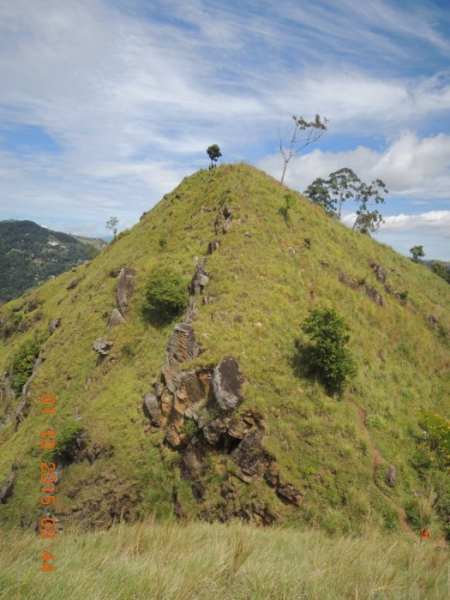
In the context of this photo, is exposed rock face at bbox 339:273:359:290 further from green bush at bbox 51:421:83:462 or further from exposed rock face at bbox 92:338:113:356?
green bush at bbox 51:421:83:462

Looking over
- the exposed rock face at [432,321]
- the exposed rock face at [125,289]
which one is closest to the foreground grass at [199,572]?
the exposed rock face at [125,289]

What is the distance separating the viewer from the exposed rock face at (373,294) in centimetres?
2764

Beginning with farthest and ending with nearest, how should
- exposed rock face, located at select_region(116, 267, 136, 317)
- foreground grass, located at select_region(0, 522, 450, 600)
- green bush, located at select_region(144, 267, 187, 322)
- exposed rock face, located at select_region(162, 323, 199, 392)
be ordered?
exposed rock face, located at select_region(116, 267, 136, 317), green bush, located at select_region(144, 267, 187, 322), exposed rock face, located at select_region(162, 323, 199, 392), foreground grass, located at select_region(0, 522, 450, 600)

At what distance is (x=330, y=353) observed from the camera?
16.8m

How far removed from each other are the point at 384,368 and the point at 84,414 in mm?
20025

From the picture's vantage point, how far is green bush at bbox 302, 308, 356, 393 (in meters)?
16.7

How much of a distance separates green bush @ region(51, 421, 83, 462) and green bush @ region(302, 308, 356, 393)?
46.9ft

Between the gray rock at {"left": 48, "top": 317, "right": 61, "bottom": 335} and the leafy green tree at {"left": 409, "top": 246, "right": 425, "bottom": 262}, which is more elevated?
the leafy green tree at {"left": 409, "top": 246, "right": 425, "bottom": 262}

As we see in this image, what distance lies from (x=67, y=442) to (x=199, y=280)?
1330 centimetres

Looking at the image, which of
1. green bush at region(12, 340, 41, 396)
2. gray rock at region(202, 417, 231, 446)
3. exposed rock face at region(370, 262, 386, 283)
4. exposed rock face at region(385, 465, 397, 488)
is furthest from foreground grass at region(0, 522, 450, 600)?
green bush at region(12, 340, 41, 396)

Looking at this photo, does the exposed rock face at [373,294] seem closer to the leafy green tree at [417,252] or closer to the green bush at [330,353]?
the green bush at [330,353]

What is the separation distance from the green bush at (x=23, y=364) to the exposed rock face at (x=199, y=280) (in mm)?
20683

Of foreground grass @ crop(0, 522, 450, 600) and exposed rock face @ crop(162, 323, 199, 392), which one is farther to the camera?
exposed rock face @ crop(162, 323, 199, 392)

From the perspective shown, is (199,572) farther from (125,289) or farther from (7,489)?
(125,289)
